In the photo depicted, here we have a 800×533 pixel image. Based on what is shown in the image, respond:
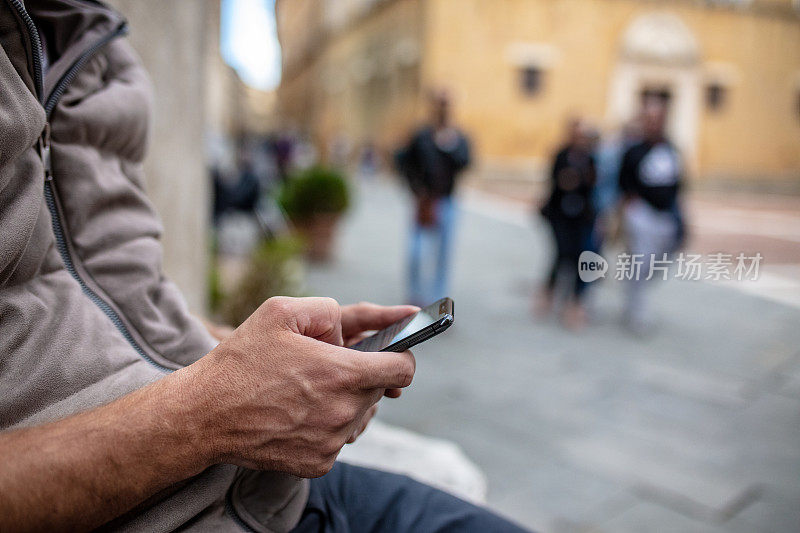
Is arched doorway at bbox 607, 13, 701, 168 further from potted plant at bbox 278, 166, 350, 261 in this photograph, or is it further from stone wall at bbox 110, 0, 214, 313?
stone wall at bbox 110, 0, 214, 313

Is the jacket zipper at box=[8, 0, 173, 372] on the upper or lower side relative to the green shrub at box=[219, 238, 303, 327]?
upper

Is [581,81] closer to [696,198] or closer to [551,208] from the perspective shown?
[696,198]

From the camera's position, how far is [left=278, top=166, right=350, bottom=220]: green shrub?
24.7ft

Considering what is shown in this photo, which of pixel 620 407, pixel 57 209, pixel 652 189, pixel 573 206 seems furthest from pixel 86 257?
pixel 573 206

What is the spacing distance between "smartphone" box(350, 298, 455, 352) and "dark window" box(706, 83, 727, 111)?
2576cm

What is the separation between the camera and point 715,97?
23.9 metres

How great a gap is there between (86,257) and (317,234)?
672 cm

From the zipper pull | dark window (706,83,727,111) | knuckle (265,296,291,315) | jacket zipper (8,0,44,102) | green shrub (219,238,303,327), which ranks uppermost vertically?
dark window (706,83,727,111)

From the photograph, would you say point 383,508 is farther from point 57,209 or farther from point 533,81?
point 533,81

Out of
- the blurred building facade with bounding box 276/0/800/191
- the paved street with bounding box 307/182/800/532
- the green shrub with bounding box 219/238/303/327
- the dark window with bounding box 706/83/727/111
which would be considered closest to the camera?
the paved street with bounding box 307/182/800/532

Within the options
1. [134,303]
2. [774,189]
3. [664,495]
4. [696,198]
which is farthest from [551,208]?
[774,189]

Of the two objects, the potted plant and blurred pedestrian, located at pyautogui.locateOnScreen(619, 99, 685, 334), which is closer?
blurred pedestrian, located at pyautogui.locateOnScreen(619, 99, 685, 334)

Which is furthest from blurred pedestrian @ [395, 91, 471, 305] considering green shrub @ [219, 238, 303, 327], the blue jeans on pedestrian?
green shrub @ [219, 238, 303, 327]

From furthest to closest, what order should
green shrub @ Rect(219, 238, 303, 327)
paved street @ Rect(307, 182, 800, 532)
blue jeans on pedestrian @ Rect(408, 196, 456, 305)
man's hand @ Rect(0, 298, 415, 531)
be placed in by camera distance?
blue jeans on pedestrian @ Rect(408, 196, 456, 305) → green shrub @ Rect(219, 238, 303, 327) → paved street @ Rect(307, 182, 800, 532) → man's hand @ Rect(0, 298, 415, 531)
